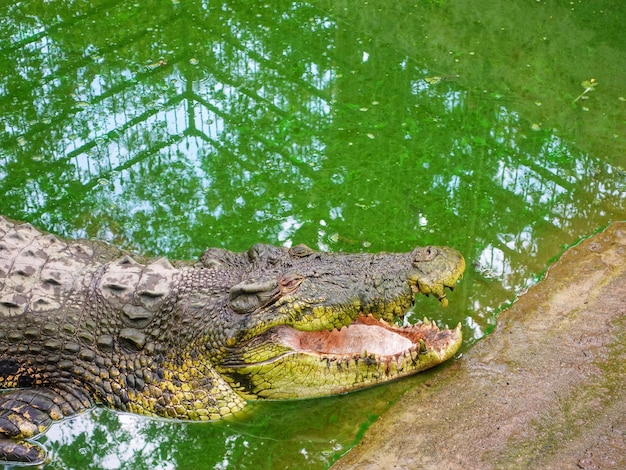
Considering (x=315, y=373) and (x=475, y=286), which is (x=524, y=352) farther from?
(x=315, y=373)

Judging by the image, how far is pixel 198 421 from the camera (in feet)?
15.0

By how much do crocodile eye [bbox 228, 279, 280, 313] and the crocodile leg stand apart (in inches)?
43.2

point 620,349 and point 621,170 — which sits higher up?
point 621,170

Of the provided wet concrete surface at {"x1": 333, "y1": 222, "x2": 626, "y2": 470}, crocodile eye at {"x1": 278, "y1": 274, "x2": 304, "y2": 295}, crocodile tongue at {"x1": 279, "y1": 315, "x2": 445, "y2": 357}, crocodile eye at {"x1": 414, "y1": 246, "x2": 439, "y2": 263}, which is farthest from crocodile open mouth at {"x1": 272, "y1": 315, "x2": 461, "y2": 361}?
crocodile eye at {"x1": 414, "y1": 246, "x2": 439, "y2": 263}

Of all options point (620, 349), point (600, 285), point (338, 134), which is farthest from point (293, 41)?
point (620, 349)

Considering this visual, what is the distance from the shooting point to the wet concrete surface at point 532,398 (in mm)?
4121

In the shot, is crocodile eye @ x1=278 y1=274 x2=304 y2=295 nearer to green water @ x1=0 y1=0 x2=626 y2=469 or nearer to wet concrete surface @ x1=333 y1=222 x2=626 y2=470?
green water @ x1=0 y1=0 x2=626 y2=469

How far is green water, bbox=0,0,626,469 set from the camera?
4691mm

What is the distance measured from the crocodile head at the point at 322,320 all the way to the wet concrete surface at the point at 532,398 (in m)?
0.30

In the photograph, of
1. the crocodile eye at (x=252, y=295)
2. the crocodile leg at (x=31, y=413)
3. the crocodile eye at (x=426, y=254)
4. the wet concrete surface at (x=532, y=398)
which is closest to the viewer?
the wet concrete surface at (x=532, y=398)

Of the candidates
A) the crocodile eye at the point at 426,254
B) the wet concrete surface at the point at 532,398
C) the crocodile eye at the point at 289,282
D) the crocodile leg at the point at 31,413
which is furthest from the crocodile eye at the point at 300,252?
the crocodile leg at the point at 31,413

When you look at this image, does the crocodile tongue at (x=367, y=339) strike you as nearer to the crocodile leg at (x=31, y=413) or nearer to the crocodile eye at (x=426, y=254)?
the crocodile eye at (x=426, y=254)

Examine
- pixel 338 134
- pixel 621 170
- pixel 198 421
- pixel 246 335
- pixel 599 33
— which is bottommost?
pixel 198 421

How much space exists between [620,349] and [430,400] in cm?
124
